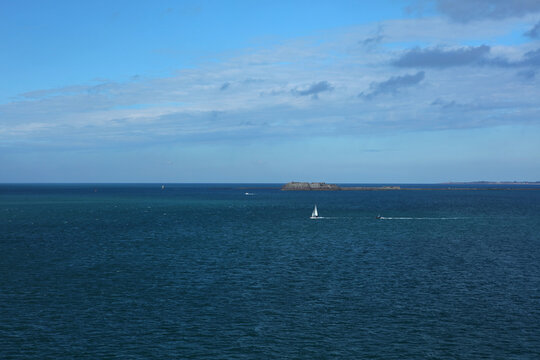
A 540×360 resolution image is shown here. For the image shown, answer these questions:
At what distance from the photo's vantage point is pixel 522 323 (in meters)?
38.9

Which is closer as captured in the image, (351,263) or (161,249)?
→ (351,263)

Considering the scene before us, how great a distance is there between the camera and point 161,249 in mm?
77750

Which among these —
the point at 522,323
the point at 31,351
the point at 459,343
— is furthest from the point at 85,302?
the point at 522,323

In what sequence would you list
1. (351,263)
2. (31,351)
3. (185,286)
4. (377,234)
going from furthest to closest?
(377,234), (351,263), (185,286), (31,351)

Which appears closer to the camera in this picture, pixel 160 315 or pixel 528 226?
pixel 160 315

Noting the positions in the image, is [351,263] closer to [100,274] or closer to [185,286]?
[185,286]

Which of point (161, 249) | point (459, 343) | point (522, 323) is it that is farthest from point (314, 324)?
point (161, 249)

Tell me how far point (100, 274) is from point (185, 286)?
12634 mm

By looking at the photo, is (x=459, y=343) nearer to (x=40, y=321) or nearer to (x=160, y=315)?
(x=160, y=315)

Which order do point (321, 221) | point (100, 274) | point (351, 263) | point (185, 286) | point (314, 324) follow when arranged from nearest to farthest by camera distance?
point (314, 324), point (185, 286), point (100, 274), point (351, 263), point (321, 221)

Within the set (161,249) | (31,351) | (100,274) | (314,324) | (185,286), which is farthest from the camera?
(161,249)

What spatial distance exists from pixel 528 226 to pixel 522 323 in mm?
85078

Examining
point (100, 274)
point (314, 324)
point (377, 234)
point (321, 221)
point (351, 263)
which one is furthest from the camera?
point (321, 221)

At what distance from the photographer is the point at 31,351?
33156 mm
